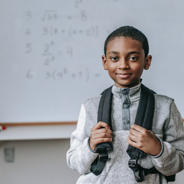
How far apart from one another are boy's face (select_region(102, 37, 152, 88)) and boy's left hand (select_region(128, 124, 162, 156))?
13cm

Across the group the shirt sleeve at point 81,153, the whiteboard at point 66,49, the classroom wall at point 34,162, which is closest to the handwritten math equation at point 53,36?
the whiteboard at point 66,49

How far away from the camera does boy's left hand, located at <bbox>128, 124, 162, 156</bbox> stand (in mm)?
463

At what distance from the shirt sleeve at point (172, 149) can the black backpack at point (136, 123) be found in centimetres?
4

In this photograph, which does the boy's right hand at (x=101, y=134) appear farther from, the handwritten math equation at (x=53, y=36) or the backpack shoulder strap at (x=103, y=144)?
the handwritten math equation at (x=53, y=36)

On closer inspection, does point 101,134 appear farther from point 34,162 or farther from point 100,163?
point 34,162

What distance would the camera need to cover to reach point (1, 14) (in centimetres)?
115

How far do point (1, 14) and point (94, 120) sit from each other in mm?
968

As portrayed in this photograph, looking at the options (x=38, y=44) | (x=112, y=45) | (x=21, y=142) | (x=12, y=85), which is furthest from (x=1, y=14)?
(x=112, y=45)

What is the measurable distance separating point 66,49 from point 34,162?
76cm

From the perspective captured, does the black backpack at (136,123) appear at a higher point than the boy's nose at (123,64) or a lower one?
lower

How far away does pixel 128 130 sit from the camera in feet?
1.73

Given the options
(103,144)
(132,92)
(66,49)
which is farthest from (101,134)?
(66,49)

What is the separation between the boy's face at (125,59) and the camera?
49 cm

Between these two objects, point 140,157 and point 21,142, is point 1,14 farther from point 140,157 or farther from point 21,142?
point 140,157
